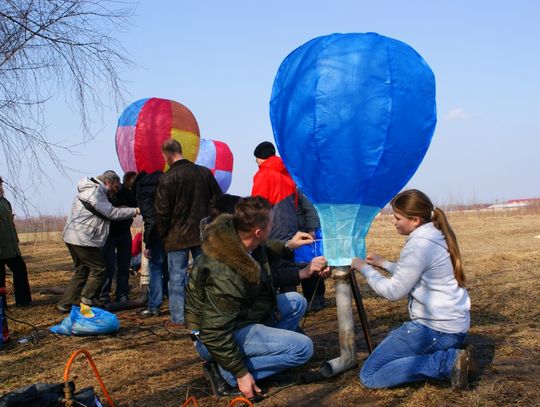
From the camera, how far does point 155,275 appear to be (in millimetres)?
6918

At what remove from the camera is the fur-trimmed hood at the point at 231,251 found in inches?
143

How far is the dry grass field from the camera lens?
375 cm

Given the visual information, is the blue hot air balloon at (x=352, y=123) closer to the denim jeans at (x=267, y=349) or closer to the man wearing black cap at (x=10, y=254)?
the denim jeans at (x=267, y=349)

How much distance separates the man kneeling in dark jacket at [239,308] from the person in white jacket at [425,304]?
22.4 inches

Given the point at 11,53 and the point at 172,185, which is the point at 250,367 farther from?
the point at 11,53

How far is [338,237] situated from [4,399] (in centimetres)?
237

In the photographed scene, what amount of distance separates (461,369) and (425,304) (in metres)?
0.46

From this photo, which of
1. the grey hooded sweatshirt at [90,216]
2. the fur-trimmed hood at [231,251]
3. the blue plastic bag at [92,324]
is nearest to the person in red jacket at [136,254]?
the grey hooded sweatshirt at [90,216]

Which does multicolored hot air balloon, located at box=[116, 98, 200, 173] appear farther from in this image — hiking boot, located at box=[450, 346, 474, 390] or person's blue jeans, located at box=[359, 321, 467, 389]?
hiking boot, located at box=[450, 346, 474, 390]

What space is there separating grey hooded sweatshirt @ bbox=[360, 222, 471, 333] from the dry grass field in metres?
0.47

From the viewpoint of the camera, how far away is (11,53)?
5684 mm

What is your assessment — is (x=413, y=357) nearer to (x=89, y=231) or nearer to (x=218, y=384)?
(x=218, y=384)

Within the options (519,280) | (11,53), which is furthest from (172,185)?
(519,280)

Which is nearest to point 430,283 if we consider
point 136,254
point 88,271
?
point 88,271
